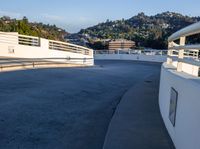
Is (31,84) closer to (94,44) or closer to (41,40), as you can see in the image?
(41,40)

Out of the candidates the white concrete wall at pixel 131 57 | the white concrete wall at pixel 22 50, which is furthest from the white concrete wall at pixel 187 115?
the white concrete wall at pixel 131 57

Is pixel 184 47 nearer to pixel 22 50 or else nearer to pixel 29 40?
pixel 22 50

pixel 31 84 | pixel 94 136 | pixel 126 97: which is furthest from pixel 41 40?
pixel 94 136

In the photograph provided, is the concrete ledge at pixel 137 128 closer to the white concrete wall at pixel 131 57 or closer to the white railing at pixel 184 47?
the white railing at pixel 184 47

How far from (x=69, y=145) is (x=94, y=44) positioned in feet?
244

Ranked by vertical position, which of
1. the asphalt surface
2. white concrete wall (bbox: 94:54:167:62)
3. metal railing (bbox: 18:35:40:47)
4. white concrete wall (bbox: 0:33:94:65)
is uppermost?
metal railing (bbox: 18:35:40:47)

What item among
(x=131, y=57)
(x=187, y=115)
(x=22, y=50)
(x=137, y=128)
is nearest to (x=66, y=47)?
(x=22, y=50)

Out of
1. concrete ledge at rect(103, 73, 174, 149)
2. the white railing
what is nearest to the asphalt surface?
concrete ledge at rect(103, 73, 174, 149)

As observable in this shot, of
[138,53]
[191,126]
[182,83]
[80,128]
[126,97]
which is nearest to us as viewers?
[191,126]

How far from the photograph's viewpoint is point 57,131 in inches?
249

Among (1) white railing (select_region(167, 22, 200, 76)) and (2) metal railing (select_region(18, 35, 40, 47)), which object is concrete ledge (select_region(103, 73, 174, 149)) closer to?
(1) white railing (select_region(167, 22, 200, 76))

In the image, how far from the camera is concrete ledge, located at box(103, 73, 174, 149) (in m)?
5.34

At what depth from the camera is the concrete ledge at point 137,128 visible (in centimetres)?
534

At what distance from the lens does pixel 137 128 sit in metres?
6.23
